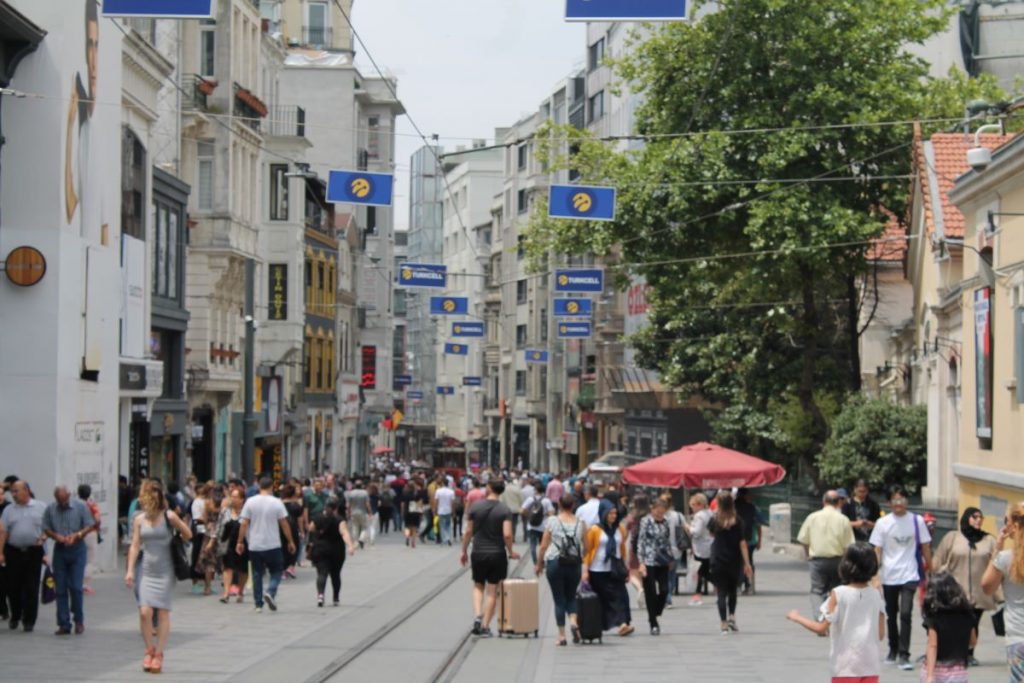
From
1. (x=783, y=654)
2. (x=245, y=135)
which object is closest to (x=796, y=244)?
(x=783, y=654)

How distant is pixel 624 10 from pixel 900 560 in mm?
6292

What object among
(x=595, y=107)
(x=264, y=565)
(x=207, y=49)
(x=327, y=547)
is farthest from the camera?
(x=595, y=107)

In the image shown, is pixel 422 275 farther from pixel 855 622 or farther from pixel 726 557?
pixel 855 622

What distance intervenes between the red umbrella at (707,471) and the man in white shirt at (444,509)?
13553mm

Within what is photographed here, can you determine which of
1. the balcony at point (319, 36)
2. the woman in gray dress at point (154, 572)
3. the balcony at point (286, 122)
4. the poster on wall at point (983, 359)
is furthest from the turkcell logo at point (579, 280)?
the balcony at point (319, 36)

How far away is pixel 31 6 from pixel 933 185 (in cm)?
1557

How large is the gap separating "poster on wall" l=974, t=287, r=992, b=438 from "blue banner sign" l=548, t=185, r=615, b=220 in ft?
29.8

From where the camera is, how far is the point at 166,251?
42031mm

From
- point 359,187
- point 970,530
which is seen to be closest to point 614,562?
point 970,530

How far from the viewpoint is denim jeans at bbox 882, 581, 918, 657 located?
58.2 ft

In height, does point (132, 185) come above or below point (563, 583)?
above

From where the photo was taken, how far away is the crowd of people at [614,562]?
448 inches

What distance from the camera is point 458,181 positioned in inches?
5418

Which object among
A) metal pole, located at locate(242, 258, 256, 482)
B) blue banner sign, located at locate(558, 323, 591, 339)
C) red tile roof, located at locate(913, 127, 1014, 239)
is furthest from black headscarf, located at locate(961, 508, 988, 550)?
blue banner sign, located at locate(558, 323, 591, 339)
